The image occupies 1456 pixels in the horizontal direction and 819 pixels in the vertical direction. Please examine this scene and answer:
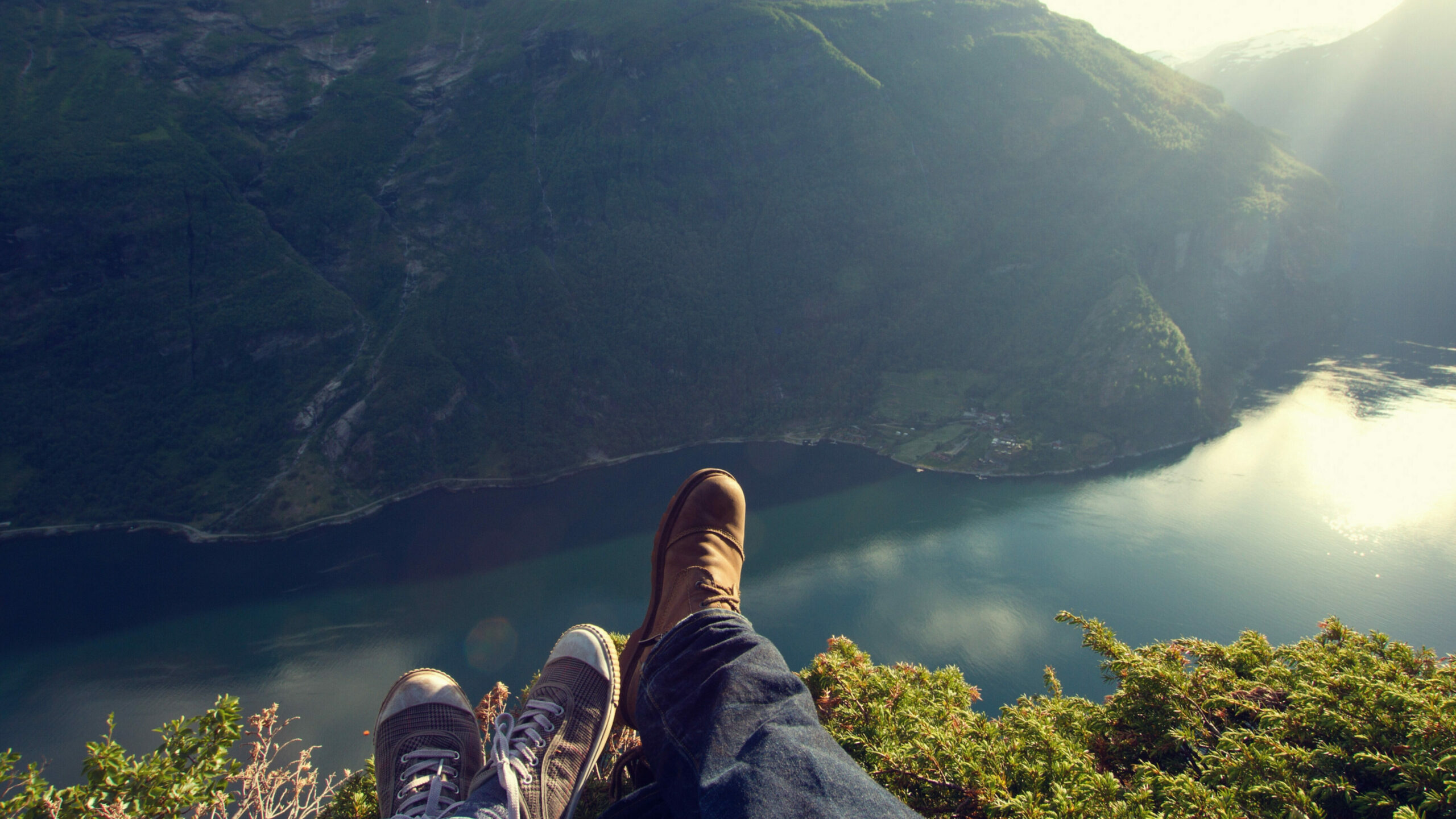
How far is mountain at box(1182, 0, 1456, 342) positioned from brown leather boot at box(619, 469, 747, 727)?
107616 millimetres

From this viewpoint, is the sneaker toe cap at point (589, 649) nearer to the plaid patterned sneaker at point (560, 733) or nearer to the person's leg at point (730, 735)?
the plaid patterned sneaker at point (560, 733)

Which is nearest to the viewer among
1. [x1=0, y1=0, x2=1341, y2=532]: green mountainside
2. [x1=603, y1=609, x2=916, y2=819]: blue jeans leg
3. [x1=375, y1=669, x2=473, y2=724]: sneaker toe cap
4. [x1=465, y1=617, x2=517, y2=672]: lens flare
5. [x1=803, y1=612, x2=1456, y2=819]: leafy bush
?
[x1=603, y1=609, x2=916, y2=819]: blue jeans leg

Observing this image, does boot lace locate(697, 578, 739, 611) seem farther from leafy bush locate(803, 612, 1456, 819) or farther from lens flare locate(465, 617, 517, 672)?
lens flare locate(465, 617, 517, 672)

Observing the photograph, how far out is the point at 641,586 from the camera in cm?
3925

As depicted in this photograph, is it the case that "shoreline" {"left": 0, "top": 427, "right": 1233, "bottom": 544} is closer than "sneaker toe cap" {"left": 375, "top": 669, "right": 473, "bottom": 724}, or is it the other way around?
"sneaker toe cap" {"left": 375, "top": 669, "right": 473, "bottom": 724}

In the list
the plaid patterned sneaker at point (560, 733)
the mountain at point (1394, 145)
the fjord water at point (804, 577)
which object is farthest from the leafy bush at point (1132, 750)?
the mountain at point (1394, 145)

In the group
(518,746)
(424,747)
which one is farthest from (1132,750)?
(424,747)

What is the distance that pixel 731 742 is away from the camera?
8.04ft

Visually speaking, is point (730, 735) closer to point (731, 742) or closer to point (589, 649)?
point (731, 742)

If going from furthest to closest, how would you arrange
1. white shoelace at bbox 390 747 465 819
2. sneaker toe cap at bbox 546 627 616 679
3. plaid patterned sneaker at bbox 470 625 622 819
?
sneaker toe cap at bbox 546 627 616 679, white shoelace at bbox 390 747 465 819, plaid patterned sneaker at bbox 470 625 622 819

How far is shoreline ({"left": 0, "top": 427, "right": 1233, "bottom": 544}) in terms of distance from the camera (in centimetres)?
4988

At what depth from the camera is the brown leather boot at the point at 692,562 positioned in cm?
388

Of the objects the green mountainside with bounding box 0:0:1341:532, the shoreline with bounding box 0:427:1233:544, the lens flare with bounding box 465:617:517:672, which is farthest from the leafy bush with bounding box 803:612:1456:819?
the green mountainside with bounding box 0:0:1341:532

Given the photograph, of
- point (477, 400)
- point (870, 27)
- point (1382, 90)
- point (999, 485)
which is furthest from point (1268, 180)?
point (477, 400)
